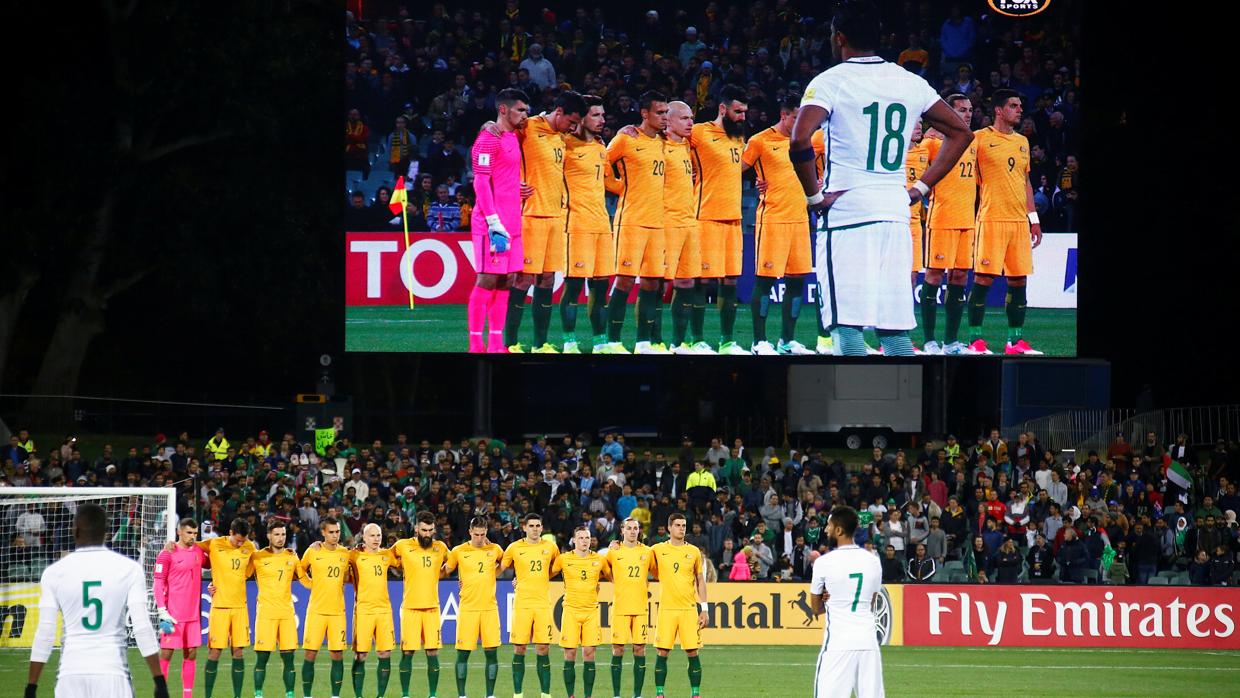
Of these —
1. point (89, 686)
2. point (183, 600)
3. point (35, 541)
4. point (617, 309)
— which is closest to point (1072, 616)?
point (617, 309)

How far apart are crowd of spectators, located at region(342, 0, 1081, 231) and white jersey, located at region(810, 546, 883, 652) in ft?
56.7

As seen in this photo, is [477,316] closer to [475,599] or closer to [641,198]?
[641,198]

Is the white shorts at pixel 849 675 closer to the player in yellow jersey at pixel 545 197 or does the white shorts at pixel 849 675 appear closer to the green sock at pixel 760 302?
the green sock at pixel 760 302

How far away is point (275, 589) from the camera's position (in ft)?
53.6

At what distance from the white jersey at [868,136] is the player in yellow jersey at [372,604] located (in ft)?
45.9

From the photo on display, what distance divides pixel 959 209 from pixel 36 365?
25036mm

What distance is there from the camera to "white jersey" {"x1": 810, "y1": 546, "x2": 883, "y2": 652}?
11.9 m

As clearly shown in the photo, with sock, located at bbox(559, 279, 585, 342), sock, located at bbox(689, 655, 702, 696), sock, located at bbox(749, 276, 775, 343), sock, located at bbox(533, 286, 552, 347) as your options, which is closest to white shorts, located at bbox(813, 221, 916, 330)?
sock, located at bbox(749, 276, 775, 343)

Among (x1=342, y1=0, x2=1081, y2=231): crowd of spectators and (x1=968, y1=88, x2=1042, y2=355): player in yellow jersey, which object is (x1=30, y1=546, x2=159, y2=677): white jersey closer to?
(x1=342, y1=0, x2=1081, y2=231): crowd of spectators

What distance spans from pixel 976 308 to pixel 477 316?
8679 millimetres

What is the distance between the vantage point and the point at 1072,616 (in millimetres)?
22578

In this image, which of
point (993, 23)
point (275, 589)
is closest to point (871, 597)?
point (275, 589)

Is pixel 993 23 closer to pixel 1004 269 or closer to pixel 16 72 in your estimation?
pixel 1004 269

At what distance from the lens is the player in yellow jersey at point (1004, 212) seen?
28438mm
